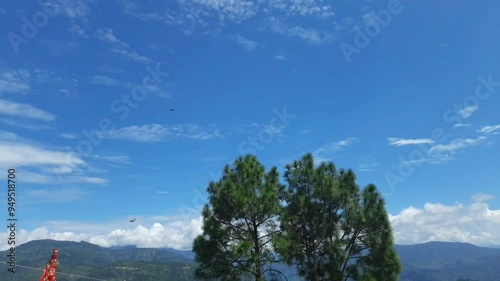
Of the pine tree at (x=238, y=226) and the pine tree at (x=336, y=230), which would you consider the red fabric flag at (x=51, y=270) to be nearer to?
the pine tree at (x=238, y=226)

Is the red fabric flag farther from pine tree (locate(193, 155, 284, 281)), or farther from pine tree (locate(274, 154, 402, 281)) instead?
pine tree (locate(274, 154, 402, 281))

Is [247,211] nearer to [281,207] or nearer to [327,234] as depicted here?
[281,207]

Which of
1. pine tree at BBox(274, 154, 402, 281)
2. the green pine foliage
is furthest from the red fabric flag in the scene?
pine tree at BBox(274, 154, 402, 281)

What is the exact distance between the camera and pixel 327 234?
27.3 m

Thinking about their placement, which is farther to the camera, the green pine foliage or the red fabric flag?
the green pine foliage

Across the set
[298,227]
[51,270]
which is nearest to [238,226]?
[298,227]

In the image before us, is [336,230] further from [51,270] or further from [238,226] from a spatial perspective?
[51,270]

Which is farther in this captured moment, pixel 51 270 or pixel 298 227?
pixel 298 227

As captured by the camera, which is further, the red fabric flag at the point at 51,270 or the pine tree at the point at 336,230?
the pine tree at the point at 336,230

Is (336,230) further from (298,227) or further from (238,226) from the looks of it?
(238,226)

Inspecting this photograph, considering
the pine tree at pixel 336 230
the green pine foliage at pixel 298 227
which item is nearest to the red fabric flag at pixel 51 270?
the green pine foliage at pixel 298 227

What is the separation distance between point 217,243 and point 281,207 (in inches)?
187

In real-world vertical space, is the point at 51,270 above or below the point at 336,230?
below

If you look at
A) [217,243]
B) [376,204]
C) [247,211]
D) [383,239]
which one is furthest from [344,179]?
[217,243]
